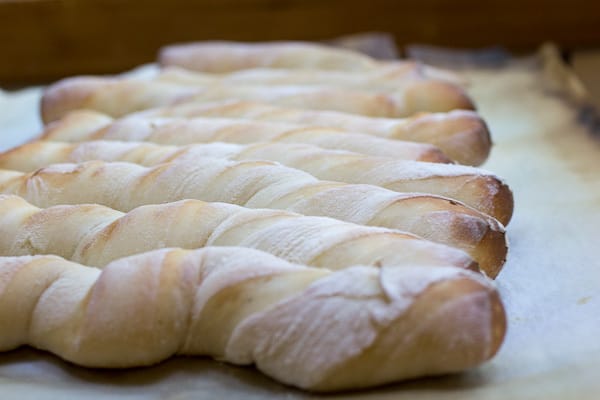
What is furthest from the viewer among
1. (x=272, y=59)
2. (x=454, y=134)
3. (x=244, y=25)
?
(x=244, y=25)

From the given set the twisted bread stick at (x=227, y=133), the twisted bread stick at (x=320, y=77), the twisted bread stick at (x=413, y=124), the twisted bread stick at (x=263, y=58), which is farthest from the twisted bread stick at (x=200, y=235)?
the twisted bread stick at (x=263, y=58)

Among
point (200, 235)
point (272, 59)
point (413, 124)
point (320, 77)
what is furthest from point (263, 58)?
point (200, 235)

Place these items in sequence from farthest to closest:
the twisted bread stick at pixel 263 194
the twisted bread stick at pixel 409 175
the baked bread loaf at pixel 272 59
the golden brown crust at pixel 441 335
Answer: the baked bread loaf at pixel 272 59 < the twisted bread stick at pixel 409 175 < the twisted bread stick at pixel 263 194 < the golden brown crust at pixel 441 335

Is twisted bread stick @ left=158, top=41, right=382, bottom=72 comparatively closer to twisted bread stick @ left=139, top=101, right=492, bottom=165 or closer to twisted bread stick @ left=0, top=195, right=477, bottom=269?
twisted bread stick @ left=139, top=101, right=492, bottom=165

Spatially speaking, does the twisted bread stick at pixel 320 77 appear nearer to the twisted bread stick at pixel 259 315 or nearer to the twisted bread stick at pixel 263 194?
the twisted bread stick at pixel 263 194

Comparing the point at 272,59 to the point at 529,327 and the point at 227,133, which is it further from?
the point at 529,327

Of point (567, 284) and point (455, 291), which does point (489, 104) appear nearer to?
point (567, 284)

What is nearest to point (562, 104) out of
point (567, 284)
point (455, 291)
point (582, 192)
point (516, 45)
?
point (582, 192)
